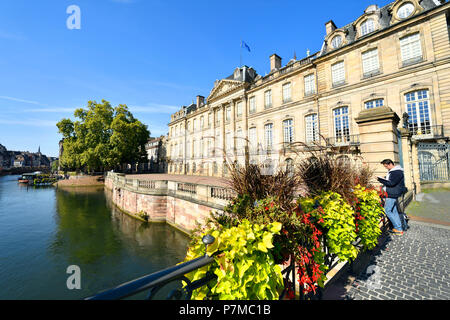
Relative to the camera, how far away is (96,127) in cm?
3381

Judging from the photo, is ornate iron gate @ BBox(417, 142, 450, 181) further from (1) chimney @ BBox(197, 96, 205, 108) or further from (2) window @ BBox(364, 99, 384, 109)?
(1) chimney @ BBox(197, 96, 205, 108)

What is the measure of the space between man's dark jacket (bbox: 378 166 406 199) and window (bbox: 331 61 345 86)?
51.0ft

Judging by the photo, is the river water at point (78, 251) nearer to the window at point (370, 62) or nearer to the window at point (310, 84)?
the window at point (310, 84)

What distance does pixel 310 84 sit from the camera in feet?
62.4

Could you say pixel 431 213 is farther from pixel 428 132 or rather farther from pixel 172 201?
pixel 172 201

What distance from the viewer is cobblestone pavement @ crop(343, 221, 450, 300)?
2607 mm

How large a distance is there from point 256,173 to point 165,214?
487 inches

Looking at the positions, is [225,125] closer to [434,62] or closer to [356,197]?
[434,62]

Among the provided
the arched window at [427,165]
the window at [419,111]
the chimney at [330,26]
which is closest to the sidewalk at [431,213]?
the arched window at [427,165]

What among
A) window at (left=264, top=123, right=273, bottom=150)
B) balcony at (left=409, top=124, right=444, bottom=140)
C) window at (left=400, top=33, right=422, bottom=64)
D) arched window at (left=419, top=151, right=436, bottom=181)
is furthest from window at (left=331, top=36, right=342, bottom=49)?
arched window at (left=419, top=151, right=436, bottom=181)

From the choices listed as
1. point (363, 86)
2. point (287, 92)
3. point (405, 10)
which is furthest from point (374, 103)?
point (287, 92)

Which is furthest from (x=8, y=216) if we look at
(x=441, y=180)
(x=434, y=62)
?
(x=434, y=62)

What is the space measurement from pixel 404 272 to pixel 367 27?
20342 mm

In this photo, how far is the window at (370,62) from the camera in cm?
1534
